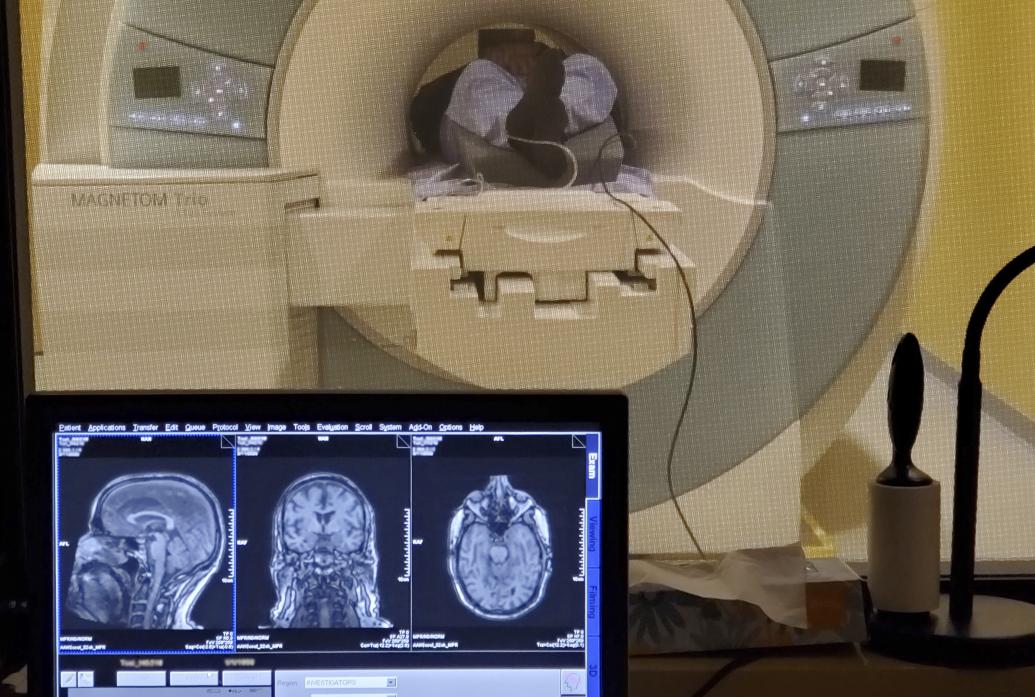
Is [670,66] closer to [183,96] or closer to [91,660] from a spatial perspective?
[183,96]

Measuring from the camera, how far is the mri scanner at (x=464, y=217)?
50.4 inches

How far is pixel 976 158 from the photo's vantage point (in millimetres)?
1277

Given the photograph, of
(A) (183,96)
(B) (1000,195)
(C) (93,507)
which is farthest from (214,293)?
(B) (1000,195)

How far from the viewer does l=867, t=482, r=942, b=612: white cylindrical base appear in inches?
45.3

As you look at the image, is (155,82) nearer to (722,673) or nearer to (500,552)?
(500,552)

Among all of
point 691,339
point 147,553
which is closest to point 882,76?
point 691,339

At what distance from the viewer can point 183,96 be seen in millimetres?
1287

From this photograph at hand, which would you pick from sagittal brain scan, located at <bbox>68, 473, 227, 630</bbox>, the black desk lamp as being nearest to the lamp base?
the black desk lamp

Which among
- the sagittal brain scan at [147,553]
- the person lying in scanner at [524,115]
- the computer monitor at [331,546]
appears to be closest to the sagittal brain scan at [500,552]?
the computer monitor at [331,546]

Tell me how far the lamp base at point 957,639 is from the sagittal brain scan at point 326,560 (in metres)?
0.53

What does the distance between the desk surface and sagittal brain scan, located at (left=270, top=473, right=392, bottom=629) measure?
0.33 m

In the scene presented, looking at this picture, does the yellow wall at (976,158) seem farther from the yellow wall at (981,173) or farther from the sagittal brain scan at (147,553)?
the sagittal brain scan at (147,553)

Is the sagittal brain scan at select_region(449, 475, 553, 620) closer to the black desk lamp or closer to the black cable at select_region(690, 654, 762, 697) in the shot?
the black cable at select_region(690, 654, 762, 697)

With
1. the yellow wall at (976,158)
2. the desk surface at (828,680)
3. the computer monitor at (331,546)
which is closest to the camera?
the computer monitor at (331,546)
